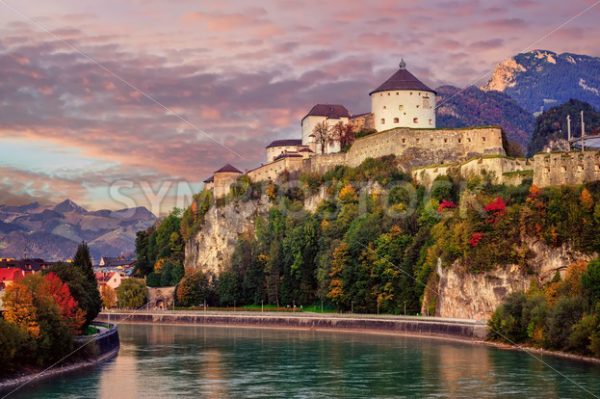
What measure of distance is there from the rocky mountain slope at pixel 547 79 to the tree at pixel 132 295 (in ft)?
287

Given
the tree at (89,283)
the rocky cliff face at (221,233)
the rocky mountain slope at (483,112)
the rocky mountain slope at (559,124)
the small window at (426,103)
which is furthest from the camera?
the rocky mountain slope at (483,112)

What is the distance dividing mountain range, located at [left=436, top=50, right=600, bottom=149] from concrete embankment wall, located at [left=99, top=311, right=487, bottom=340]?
6220cm

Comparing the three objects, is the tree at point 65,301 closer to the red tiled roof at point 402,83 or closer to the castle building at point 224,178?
the red tiled roof at point 402,83

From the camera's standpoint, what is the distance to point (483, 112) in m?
146

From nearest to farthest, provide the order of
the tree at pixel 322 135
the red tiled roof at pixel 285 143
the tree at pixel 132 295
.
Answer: the tree at pixel 322 135, the tree at pixel 132 295, the red tiled roof at pixel 285 143

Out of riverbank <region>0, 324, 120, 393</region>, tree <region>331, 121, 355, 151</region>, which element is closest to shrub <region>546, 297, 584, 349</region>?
riverbank <region>0, 324, 120, 393</region>

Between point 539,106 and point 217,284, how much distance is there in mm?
93957

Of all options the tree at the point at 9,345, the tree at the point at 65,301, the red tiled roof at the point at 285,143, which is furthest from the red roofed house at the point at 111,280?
the tree at the point at 9,345

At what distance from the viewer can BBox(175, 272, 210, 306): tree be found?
87125 millimetres

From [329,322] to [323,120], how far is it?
2648 cm

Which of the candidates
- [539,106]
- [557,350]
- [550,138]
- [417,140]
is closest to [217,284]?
[417,140]

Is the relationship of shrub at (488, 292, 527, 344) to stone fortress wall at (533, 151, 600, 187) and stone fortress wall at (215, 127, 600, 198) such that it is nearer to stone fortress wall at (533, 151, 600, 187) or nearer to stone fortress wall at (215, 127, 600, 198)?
stone fortress wall at (533, 151, 600, 187)

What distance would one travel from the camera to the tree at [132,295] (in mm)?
90750

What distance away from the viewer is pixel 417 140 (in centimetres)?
7494
